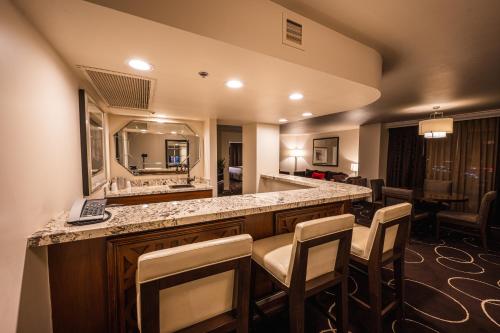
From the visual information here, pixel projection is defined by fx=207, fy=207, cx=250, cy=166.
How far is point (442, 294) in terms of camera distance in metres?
2.05

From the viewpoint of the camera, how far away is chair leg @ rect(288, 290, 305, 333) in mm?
1075

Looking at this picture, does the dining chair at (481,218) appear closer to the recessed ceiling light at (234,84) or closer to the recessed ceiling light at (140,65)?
the recessed ceiling light at (234,84)

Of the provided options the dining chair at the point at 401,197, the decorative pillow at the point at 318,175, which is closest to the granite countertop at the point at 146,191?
the dining chair at the point at 401,197

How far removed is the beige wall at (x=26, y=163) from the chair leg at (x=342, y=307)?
60.3 inches

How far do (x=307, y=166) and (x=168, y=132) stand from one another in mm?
6416

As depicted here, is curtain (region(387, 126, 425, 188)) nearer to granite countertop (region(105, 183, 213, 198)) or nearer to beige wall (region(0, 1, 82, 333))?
granite countertop (region(105, 183, 213, 198))

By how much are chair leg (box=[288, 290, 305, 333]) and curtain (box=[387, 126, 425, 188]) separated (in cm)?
579

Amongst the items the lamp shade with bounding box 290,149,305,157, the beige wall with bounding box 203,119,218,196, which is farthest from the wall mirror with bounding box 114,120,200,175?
the lamp shade with bounding box 290,149,305,157

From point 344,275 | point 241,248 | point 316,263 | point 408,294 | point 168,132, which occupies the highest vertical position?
point 168,132

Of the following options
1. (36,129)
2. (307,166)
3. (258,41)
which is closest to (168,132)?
(36,129)

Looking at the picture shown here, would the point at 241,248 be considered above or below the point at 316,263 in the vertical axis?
above

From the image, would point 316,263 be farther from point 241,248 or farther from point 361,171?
point 361,171

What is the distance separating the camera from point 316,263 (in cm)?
117

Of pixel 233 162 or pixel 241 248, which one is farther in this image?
pixel 233 162
